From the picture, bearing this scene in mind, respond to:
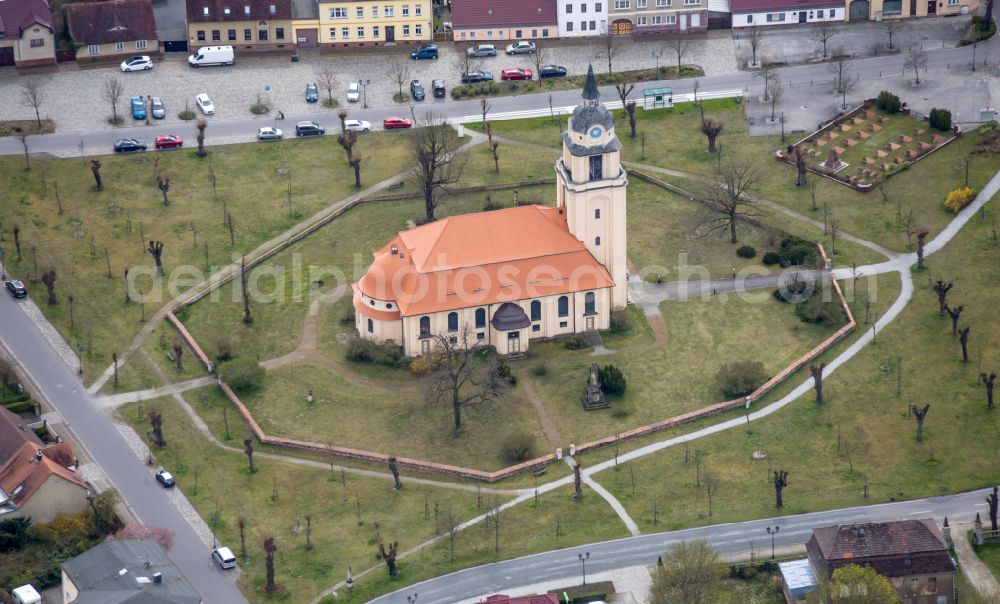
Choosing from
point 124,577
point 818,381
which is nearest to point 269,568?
point 124,577

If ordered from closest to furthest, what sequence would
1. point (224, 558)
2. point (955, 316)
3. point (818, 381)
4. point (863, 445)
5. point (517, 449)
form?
point (224, 558)
point (863, 445)
point (517, 449)
point (818, 381)
point (955, 316)

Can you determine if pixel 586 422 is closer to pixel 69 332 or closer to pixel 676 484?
pixel 676 484

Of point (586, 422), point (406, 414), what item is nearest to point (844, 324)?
point (586, 422)

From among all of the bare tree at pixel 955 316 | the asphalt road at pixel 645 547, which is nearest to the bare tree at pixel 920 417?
the asphalt road at pixel 645 547

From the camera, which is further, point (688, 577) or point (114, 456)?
point (114, 456)

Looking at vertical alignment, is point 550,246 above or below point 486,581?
above

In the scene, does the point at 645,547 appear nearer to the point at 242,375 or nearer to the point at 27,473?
the point at 242,375
